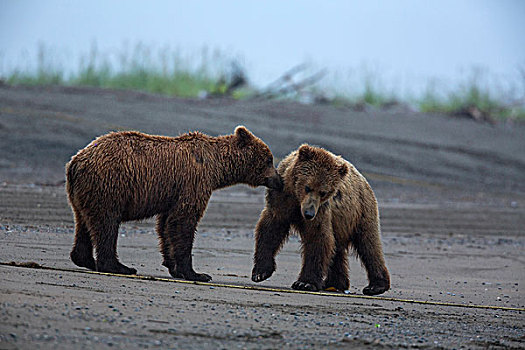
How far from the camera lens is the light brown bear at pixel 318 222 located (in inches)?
278

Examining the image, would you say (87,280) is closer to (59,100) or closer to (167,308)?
(167,308)

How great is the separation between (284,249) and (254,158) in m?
2.45

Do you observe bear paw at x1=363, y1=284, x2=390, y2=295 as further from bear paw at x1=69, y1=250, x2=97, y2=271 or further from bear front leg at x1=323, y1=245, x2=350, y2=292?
bear paw at x1=69, y1=250, x2=97, y2=271

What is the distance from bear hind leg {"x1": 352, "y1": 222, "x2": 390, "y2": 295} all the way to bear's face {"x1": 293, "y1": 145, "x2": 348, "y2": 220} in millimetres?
748

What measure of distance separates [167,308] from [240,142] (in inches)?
110

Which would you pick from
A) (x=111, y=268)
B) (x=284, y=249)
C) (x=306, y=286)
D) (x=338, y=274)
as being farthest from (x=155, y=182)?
(x=284, y=249)

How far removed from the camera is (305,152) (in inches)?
280

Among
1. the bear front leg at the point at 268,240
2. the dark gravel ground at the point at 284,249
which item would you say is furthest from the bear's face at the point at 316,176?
the dark gravel ground at the point at 284,249

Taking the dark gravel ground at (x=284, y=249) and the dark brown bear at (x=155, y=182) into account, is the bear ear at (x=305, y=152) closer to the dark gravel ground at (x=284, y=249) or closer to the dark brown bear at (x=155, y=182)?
the dark brown bear at (x=155, y=182)

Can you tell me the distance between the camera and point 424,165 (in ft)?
59.7

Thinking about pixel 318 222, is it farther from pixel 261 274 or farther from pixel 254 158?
pixel 254 158

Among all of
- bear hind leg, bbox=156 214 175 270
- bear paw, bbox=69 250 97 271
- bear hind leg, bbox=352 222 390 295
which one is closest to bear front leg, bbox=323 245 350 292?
bear hind leg, bbox=352 222 390 295

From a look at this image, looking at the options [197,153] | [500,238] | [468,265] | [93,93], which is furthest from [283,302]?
[93,93]

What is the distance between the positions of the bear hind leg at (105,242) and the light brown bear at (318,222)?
4.24 ft
